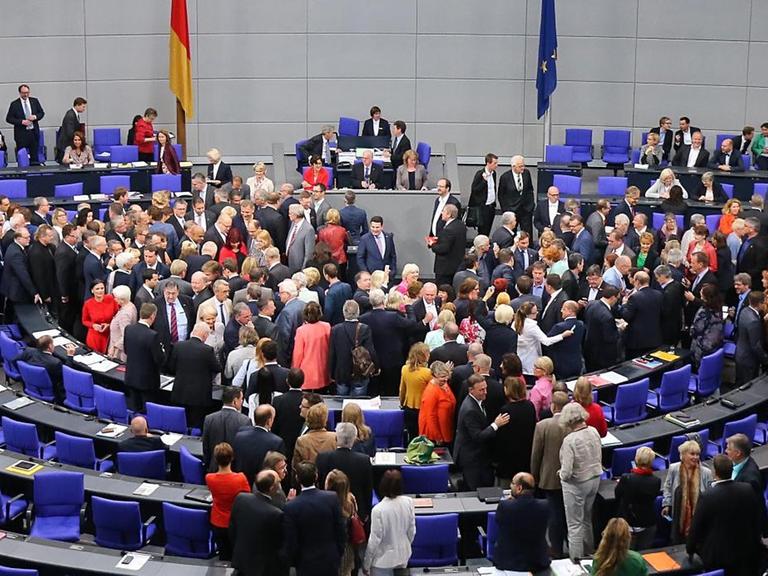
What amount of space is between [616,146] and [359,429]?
42.0 feet

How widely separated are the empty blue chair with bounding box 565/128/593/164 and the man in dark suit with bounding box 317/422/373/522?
12879 mm

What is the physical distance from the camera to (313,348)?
10.8 metres

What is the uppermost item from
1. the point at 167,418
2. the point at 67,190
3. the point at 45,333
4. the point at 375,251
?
the point at 67,190

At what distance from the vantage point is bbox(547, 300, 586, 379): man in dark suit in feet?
36.4

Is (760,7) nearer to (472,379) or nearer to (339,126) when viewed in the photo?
(339,126)

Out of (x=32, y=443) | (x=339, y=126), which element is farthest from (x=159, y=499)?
(x=339, y=126)

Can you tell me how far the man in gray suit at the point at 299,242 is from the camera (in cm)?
1429

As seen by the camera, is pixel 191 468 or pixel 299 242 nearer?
pixel 191 468

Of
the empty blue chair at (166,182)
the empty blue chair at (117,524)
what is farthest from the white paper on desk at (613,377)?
the empty blue chair at (166,182)

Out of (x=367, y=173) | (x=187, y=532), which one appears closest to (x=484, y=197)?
(x=367, y=173)

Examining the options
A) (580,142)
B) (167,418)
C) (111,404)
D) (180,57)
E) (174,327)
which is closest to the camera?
(167,418)

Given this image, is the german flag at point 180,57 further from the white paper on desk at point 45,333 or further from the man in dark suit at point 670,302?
the man in dark suit at point 670,302

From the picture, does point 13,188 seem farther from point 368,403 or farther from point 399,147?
point 368,403

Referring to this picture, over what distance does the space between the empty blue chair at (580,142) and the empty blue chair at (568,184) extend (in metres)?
2.55
